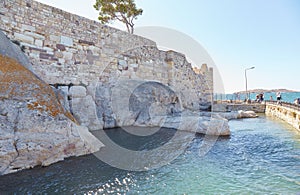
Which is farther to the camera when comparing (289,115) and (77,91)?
(289,115)

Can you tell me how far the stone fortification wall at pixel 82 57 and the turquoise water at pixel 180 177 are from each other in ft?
9.65

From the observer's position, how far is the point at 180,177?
3.55 m

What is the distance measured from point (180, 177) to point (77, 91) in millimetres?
6083

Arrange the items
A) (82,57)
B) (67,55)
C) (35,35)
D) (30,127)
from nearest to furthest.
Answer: (30,127) < (35,35) < (67,55) < (82,57)

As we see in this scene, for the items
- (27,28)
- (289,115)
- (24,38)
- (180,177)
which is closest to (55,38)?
(27,28)

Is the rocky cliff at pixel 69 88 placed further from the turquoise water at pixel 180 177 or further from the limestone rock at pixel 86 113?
the turquoise water at pixel 180 177

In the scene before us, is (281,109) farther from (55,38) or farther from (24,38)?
(24,38)

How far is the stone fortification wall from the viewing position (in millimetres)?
6836

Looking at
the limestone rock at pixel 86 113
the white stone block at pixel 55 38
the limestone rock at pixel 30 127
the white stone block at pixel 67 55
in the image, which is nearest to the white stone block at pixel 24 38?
the white stone block at pixel 55 38

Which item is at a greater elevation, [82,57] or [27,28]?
[27,28]

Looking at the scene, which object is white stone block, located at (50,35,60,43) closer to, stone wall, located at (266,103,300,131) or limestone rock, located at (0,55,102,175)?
limestone rock, located at (0,55,102,175)

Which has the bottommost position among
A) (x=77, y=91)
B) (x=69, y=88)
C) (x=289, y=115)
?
(x=289, y=115)

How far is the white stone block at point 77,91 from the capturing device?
25.2ft

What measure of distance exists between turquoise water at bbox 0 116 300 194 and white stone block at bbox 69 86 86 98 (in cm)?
398
